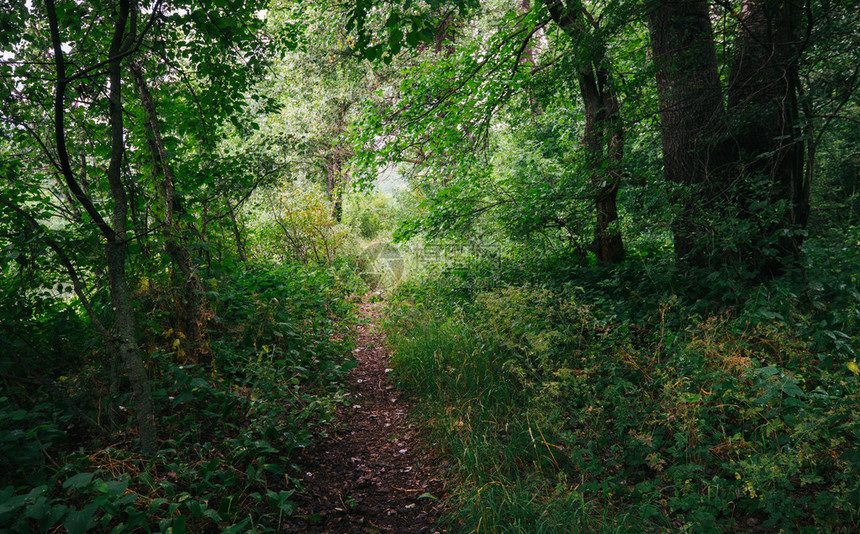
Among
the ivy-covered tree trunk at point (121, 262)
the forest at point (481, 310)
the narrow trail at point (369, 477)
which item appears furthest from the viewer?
the narrow trail at point (369, 477)

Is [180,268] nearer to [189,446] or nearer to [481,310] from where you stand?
[189,446]

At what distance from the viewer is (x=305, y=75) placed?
1318 cm

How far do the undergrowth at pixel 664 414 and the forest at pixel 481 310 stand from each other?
26 mm

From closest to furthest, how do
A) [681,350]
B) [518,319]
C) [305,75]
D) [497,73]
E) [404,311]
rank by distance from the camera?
[681,350] → [518,319] → [497,73] → [404,311] → [305,75]

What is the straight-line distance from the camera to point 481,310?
5.57m

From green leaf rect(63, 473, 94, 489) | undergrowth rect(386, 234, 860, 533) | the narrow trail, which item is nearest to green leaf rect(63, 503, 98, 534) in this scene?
green leaf rect(63, 473, 94, 489)

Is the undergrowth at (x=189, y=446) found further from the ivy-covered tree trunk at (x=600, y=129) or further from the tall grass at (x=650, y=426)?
the ivy-covered tree trunk at (x=600, y=129)

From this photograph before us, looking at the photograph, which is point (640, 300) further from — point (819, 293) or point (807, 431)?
point (807, 431)

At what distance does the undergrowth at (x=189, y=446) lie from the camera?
2.23m

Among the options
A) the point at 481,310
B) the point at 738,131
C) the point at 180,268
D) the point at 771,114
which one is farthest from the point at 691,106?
the point at 180,268

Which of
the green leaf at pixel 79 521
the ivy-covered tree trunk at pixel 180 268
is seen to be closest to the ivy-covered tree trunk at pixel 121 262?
the ivy-covered tree trunk at pixel 180 268

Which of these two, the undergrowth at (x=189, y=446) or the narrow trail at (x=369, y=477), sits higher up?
the undergrowth at (x=189, y=446)

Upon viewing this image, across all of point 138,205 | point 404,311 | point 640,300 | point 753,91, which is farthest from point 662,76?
point 138,205

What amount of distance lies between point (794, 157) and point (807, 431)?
2.80 meters
